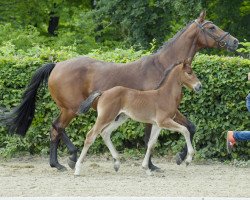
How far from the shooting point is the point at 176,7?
21.9 meters

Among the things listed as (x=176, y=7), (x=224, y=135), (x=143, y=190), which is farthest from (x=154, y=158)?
(x=176, y=7)

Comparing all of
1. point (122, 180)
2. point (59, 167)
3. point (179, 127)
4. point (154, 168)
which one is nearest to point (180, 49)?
point (179, 127)

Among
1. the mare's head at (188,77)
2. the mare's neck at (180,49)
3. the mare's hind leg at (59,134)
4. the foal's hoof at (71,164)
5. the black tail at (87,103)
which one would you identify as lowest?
the foal's hoof at (71,164)

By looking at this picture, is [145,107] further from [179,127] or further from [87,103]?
[87,103]

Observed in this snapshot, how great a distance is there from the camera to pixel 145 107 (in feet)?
36.5

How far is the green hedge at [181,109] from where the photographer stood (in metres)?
12.9

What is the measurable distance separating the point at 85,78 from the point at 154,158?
2.49 meters

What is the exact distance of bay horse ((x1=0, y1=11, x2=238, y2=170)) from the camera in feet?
38.0

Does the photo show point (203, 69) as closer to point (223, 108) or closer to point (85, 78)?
point (223, 108)

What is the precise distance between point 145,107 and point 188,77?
2.61ft

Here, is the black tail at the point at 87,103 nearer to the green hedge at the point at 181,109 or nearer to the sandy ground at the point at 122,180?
the sandy ground at the point at 122,180

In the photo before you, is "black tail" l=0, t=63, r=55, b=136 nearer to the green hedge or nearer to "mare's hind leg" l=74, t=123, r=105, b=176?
the green hedge

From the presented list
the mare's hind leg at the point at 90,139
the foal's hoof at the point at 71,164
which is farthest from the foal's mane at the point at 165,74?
the foal's hoof at the point at 71,164

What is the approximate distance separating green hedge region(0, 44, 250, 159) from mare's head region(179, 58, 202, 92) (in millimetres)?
1725
